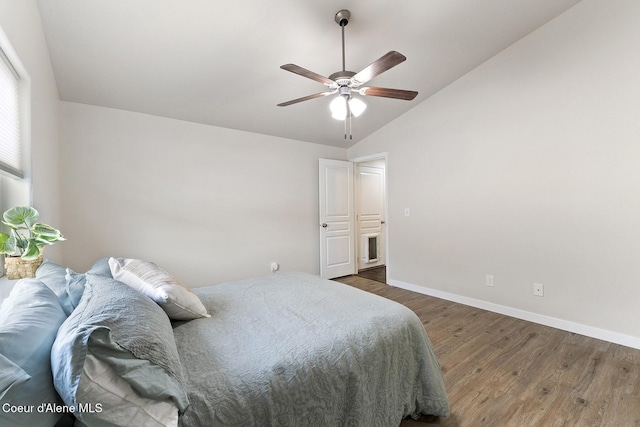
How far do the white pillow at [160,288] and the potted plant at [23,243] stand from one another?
32cm

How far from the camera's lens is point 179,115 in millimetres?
3219

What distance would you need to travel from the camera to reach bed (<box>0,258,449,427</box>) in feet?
2.31

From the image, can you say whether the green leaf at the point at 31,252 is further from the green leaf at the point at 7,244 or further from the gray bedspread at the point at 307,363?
the gray bedspread at the point at 307,363

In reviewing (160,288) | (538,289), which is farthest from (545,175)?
(160,288)

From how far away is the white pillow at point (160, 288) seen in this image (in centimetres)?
141

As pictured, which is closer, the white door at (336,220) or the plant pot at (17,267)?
the plant pot at (17,267)

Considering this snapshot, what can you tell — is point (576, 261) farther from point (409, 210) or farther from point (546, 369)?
point (409, 210)

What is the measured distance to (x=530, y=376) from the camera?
1941 millimetres

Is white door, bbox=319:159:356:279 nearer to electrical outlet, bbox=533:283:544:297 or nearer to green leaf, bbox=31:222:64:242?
electrical outlet, bbox=533:283:544:297

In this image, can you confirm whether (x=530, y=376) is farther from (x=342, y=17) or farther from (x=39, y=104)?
(x=39, y=104)

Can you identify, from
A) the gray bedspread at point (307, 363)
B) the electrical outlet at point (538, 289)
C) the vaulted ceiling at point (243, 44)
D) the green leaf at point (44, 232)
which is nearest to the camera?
the gray bedspread at point (307, 363)

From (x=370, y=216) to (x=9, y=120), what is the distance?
15.7ft

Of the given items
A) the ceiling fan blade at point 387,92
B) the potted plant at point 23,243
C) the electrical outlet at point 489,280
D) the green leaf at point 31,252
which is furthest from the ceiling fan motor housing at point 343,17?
the electrical outlet at point 489,280

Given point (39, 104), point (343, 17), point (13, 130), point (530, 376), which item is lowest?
point (530, 376)
